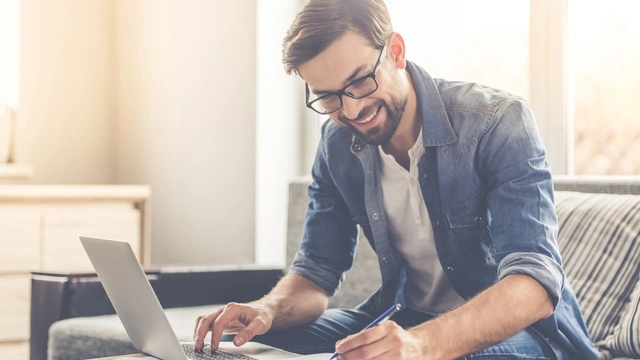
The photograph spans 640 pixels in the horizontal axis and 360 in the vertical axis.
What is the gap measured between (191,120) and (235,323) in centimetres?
212

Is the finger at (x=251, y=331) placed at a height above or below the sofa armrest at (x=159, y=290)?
above

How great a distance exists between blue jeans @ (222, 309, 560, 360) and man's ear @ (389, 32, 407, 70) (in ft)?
1.69

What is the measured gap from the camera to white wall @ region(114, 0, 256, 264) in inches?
132

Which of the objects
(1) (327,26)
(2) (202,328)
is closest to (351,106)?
(1) (327,26)

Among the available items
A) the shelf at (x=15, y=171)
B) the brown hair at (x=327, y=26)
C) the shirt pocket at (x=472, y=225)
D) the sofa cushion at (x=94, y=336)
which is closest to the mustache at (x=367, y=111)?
the brown hair at (x=327, y=26)

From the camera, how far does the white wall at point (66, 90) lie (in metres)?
3.80

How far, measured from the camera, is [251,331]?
1.51m

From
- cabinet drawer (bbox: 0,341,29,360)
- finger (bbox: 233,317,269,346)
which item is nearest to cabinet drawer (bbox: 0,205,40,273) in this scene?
cabinet drawer (bbox: 0,341,29,360)

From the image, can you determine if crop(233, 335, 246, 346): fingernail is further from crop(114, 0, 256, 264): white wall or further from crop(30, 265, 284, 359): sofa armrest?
crop(114, 0, 256, 264): white wall

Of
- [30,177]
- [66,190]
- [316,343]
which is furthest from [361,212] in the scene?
[30,177]

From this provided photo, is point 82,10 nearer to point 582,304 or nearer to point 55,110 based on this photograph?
point 55,110

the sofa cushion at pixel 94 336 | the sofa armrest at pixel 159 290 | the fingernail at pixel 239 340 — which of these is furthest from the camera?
the sofa armrest at pixel 159 290

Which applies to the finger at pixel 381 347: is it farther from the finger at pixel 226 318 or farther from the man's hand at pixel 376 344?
the finger at pixel 226 318

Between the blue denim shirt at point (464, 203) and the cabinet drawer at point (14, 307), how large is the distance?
1590mm
